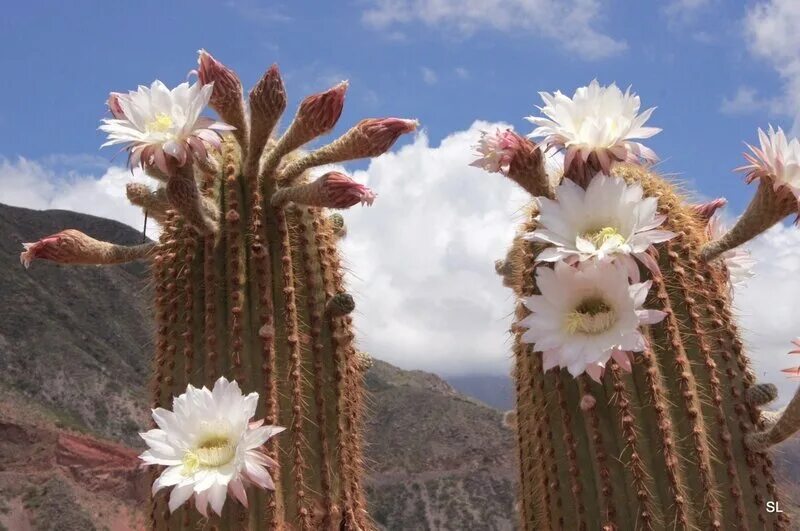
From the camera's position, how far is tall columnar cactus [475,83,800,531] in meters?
2.19

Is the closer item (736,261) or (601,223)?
(601,223)

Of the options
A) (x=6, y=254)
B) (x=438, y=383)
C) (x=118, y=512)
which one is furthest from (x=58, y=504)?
(x=438, y=383)

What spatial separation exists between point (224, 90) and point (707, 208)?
1.70 metres

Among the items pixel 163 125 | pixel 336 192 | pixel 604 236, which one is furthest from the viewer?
pixel 336 192

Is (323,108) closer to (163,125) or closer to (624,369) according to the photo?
(163,125)

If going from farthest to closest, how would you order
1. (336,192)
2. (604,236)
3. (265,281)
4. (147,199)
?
(147,199) < (265,281) < (336,192) < (604,236)

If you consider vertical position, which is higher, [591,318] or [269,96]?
[269,96]

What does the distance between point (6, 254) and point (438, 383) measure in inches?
1087

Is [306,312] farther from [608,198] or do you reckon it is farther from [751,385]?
[751,385]

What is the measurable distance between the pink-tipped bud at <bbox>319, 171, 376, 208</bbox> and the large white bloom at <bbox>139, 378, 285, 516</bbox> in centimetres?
63

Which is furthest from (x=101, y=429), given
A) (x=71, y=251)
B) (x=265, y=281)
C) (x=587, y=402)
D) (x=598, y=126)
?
(x=598, y=126)

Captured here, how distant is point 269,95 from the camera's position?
8.45 feet

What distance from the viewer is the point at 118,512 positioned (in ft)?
91.5

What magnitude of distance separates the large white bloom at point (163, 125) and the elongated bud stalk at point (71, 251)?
0.47 m
